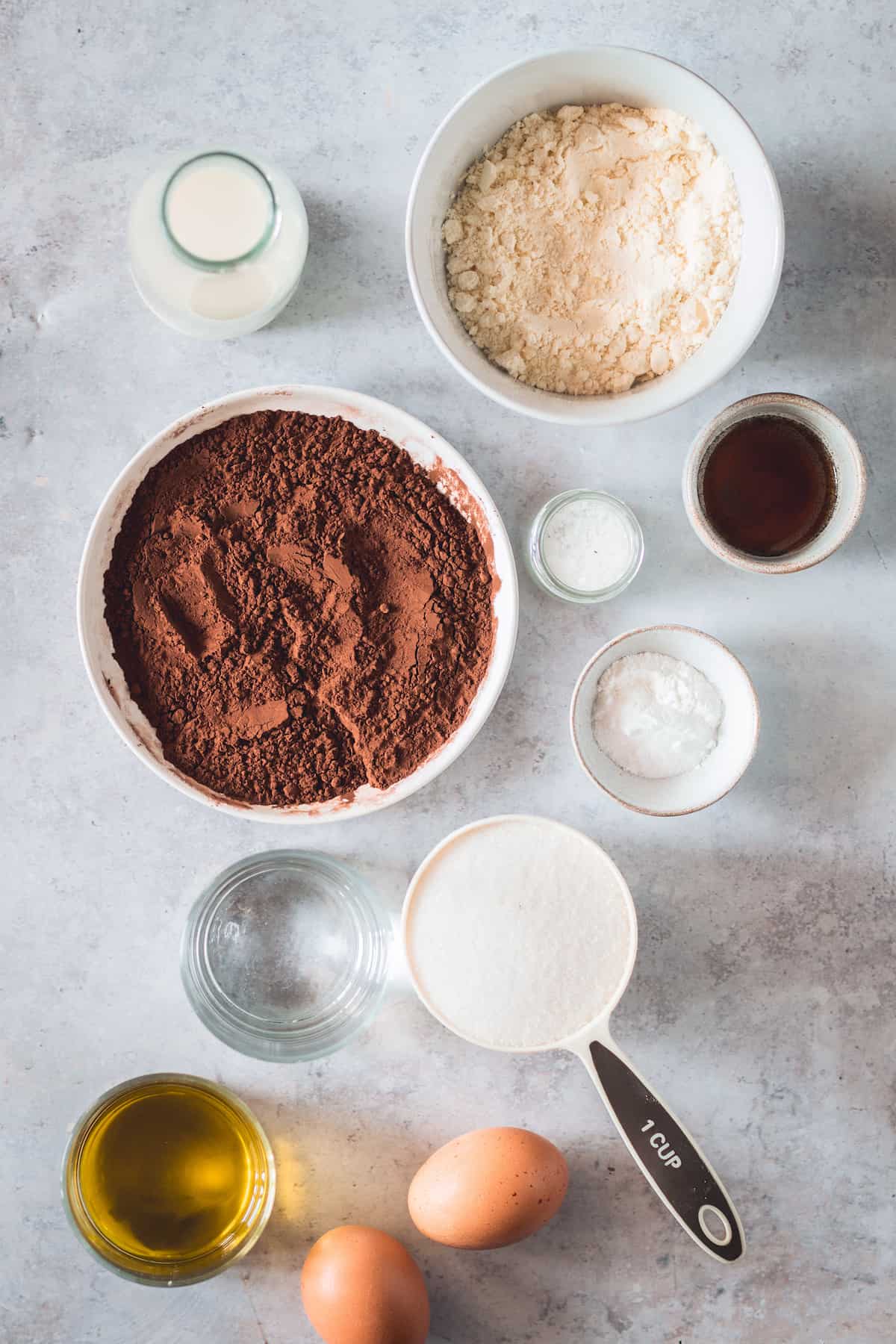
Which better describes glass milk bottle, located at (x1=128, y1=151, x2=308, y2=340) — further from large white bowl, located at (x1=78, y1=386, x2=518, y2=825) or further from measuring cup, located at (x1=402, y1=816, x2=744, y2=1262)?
measuring cup, located at (x1=402, y1=816, x2=744, y2=1262)

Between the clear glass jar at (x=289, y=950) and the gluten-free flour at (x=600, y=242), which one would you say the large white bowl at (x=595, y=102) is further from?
the clear glass jar at (x=289, y=950)

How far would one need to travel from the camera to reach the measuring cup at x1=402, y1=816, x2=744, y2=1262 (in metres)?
1.18

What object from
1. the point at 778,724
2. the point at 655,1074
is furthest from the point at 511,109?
the point at 655,1074

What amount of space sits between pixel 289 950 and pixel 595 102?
1.16 metres

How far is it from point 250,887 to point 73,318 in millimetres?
804

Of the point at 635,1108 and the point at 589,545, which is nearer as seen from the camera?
the point at 635,1108

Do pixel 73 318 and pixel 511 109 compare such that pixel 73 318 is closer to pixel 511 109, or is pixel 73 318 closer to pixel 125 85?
pixel 125 85

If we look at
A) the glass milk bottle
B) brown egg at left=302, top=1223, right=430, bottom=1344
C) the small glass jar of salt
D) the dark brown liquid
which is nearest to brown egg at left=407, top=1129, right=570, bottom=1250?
brown egg at left=302, top=1223, right=430, bottom=1344

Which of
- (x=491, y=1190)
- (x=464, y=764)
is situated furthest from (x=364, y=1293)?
(x=464, y=764)

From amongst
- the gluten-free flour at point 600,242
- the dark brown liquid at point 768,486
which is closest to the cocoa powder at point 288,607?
the gluten-free flour at point 600,242

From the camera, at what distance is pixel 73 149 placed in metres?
1.33

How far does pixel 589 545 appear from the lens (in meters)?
1.29

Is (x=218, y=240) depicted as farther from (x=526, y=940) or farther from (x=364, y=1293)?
(x=364, y=1293)

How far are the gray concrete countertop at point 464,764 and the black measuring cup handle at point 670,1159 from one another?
0.52 ft
